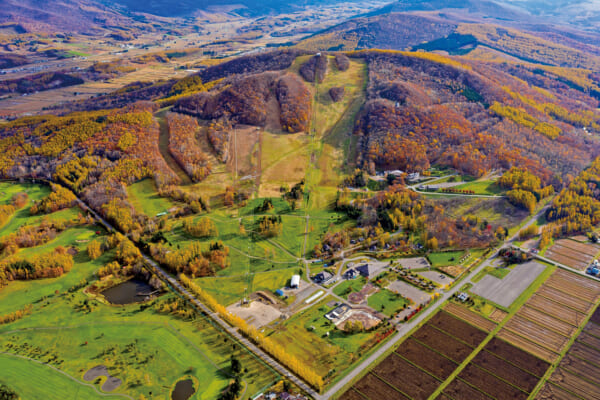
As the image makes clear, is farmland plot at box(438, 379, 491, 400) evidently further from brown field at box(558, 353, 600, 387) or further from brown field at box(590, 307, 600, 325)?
brown field at box(590, 307, 600, 325)

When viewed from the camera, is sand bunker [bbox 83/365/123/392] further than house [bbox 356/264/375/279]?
No

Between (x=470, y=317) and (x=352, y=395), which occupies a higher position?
(x=470, y=317)

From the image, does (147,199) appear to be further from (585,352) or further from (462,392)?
(585,352)

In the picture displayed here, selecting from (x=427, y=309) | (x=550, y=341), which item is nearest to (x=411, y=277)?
(x=427, y=309)

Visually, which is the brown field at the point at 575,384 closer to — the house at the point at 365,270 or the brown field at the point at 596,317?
the brown field at the point at 596,317

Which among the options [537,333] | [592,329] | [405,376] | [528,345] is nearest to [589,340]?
[592,329]

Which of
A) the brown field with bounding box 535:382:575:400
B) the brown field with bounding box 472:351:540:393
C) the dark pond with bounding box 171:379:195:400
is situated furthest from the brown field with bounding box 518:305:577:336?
the dark pond with bounding box 171:379:195:400

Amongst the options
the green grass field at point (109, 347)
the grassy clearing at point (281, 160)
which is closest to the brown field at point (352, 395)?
the green grass field at point (109, 347)

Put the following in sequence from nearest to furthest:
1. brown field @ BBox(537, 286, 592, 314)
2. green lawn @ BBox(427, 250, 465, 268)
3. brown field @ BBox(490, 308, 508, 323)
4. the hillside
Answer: brown field @ BBox(490, 308, 508, 323), brown field @ BBox(537, 286, 592, 314), green lawn @ BBox(427, 250, 465, 268), the hillside
